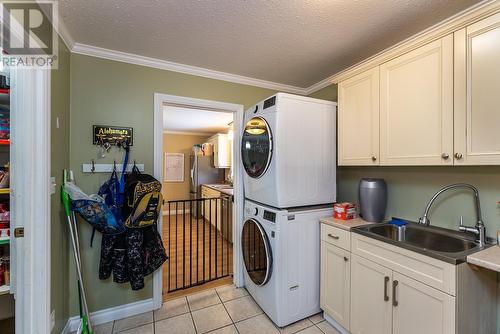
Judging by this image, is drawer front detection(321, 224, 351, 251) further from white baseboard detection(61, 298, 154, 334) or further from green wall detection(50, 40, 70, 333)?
green wall detection(50, 40, 70, 333)

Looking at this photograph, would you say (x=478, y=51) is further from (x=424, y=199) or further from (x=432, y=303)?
(x=432, y=303)

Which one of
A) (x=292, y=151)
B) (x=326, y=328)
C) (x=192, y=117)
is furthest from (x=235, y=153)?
(x=192, y=117)

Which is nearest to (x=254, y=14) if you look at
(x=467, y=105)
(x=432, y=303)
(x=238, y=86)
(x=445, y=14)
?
(x=238, y=86)

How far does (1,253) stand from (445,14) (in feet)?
11.4

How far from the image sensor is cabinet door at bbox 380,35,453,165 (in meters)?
1.34

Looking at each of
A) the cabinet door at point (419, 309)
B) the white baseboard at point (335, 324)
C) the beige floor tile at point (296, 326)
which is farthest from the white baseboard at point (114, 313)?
the cabinet door at point (419, 309)

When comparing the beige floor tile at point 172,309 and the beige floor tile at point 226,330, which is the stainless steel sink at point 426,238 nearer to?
the beige floor tile at point 226,330

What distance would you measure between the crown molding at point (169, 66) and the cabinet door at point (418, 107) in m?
1.29

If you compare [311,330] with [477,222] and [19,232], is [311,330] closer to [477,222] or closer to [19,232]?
[477,222]

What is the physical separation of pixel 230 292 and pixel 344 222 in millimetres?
1480

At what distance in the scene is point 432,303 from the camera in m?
1.19

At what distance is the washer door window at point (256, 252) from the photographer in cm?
188

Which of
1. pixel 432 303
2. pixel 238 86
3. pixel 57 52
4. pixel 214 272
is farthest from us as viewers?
pixel 214 272

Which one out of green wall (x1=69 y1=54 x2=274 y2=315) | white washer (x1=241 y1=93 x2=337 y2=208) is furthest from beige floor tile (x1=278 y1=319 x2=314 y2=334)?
green wall (x1=69 y1=54 x2=274 y2=315)
